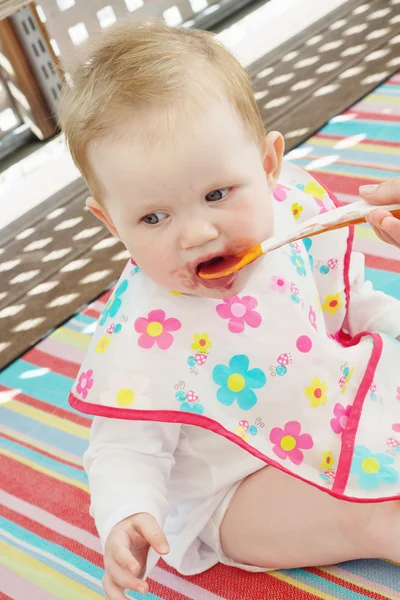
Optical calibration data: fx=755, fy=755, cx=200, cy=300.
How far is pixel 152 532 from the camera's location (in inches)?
30.2

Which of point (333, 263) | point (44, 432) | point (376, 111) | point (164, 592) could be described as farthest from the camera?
point (376, 111)

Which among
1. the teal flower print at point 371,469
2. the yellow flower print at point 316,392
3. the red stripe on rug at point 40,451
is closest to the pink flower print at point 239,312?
the yellow flower print at point 316,392

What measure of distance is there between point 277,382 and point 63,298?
0.77 m

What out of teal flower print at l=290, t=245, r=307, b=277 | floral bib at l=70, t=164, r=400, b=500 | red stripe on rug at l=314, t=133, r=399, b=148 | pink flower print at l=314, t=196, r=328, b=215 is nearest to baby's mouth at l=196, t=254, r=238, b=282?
floral bib at l=70, t=164, r=400, b=500

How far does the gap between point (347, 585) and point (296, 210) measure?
1.62 feet

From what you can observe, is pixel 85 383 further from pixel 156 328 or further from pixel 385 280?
pixel 385 280

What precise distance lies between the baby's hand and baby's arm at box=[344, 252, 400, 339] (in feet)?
1.47

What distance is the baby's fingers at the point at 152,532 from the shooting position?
74 centimetres

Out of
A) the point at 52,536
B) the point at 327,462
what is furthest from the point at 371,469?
the point at 52,536

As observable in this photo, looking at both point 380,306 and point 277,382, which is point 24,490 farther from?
point 380,306

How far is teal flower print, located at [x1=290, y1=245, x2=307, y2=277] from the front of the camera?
1.00 metres

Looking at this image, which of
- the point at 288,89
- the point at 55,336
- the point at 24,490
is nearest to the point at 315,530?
the point at 24,490

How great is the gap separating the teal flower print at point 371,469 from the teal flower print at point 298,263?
0.78ft

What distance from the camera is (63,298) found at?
1.58 metres
